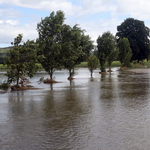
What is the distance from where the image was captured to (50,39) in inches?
1206

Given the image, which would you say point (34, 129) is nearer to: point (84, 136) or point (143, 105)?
point (84, 136)

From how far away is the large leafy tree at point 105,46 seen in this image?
172 ft

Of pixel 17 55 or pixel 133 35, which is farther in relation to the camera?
pixel 133 35

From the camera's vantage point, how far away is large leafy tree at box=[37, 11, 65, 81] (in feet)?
101

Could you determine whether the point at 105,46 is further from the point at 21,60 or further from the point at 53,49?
the point at 21,60

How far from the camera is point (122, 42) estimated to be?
65812 mm

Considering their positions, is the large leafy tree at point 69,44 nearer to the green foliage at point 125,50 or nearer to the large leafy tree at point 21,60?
the large leafy tree at point 21,60

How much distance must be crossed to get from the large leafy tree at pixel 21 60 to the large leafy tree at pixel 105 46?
30.6 m

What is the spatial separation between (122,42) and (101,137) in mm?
61082

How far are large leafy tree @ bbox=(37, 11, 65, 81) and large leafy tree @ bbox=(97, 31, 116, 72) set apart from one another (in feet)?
70.8

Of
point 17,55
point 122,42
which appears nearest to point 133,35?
point 122,42

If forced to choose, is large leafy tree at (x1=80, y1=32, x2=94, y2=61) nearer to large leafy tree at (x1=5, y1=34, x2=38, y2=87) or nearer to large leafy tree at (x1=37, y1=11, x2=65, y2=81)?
large leafy tree at (x1=37, y1=11, x2=65, y2=81)

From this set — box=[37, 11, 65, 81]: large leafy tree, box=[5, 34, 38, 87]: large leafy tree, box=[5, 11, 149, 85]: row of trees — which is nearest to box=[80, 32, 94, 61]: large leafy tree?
box=[5, 11, 149, 85]: row of trees

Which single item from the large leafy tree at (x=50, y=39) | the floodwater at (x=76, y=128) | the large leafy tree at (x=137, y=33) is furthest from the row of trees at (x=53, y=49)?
the large leafy tree at (x=137, y=33)
